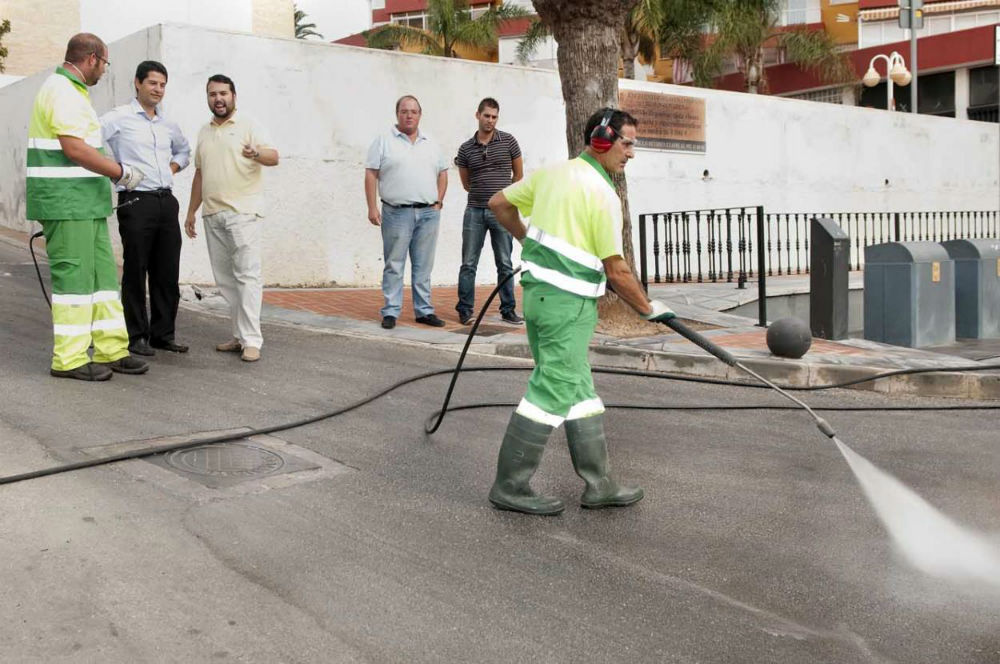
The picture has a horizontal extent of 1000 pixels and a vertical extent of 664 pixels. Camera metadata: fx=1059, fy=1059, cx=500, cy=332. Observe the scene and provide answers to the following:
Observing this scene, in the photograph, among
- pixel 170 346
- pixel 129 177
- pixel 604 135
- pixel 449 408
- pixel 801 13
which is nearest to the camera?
pixel 604 135

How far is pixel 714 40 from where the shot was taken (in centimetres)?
3622

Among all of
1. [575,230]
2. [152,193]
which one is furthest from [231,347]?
[575,230]

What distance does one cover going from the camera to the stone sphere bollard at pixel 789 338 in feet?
26.8

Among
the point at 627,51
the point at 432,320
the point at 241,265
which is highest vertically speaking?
the point at 627,51

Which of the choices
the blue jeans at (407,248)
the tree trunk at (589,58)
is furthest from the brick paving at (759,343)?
the blue jeans at (407,248)

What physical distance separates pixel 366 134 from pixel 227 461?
8.75 m

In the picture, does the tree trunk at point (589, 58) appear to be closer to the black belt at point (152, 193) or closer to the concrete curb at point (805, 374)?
the concrete curb at point (805, 374)

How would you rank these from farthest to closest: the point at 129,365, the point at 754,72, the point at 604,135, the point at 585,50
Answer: the point at 754,72 → the point at 585,50 → the point at 129,365 → the point at 604,135

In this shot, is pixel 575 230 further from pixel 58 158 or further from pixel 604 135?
pixel 58 158

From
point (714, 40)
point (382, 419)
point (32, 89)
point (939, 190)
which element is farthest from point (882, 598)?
point (714, 40)

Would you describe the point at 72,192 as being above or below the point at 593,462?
above

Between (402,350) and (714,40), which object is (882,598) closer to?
(402,350)

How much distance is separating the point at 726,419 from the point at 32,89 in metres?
12.5

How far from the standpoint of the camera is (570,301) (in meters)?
4.48
